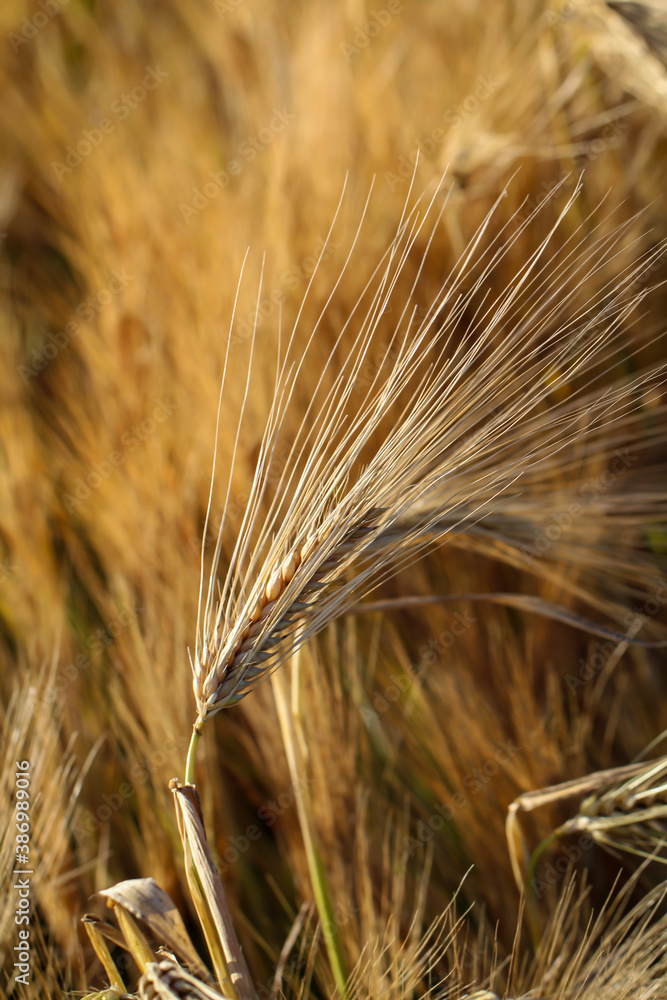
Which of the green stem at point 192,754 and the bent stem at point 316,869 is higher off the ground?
the green stem at point 192,754

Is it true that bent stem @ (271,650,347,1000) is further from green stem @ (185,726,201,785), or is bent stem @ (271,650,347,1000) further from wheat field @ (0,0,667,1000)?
green stem @ (185,726,201,785)

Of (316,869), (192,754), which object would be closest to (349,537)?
(192,754)

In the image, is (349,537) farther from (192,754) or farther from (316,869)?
(316,869)

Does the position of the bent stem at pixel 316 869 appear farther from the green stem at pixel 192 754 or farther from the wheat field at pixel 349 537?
the green stem at pixel 192 754

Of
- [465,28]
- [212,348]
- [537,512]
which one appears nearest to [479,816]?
[537,512]

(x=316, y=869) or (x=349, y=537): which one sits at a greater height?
(x=349, y=537)

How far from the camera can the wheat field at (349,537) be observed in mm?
543

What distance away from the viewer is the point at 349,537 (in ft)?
1.64

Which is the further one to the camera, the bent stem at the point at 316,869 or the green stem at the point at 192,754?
the bent stem at the point at 316,869

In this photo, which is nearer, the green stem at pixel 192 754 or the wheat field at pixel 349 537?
the green stem at pixel 192 754

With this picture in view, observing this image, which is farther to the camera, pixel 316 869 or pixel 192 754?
pixel 316 869

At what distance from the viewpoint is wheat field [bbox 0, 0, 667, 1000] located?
543 millimetres

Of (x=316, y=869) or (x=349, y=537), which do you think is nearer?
(x=349, y=537)

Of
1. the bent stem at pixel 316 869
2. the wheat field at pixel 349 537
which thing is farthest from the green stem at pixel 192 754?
the bent stem at pixel 316 869
